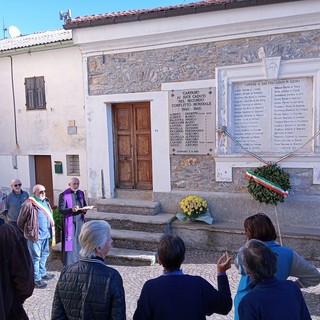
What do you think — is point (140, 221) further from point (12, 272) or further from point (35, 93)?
point (35, 93)

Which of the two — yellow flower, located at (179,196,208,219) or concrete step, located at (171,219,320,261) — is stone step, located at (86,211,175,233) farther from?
yellow flower, located at (179,196,208,219)

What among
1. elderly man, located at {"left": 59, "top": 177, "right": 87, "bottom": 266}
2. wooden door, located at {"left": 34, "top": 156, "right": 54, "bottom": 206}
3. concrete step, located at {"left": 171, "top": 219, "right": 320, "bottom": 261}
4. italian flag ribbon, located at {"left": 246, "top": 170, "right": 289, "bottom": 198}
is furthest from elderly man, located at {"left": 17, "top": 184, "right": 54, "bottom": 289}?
wooden door, located at {"left": 34, "top": 156, "right": 54, "bottom": 206}

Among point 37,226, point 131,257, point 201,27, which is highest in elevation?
point 201,27

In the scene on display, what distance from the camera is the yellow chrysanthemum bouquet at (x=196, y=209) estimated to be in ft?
22.7

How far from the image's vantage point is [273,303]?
6.91 feet

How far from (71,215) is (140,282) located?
1.51 m

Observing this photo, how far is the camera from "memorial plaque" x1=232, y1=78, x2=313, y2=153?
651 cm

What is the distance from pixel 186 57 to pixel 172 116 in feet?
3.82

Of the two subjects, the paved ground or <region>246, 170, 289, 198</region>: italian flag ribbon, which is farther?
<region>246, 170, 289, 198</region>: italian flag ribbon

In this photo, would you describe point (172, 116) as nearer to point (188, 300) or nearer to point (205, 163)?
point (205, 163)

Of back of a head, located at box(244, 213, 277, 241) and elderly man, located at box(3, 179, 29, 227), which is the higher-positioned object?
back of a head, located at box(244, 213, 277, 241)

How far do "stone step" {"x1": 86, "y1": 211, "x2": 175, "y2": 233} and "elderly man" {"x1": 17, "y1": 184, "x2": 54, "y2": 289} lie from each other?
67.1 inches

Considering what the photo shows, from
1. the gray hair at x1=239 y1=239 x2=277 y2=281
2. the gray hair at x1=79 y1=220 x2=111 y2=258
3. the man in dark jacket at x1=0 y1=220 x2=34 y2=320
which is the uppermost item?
the gray hair at x1=79 y1=220 x2=111 y2=258

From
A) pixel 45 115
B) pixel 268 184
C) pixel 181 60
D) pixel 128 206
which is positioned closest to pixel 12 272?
pixel 268 184
